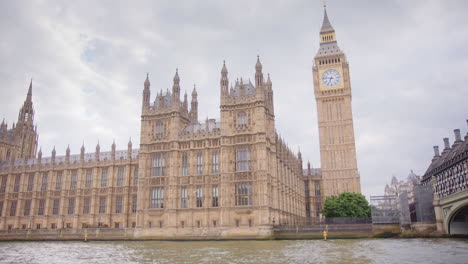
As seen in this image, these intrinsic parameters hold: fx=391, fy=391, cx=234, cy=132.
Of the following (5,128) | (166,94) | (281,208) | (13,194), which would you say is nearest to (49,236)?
(13,194)

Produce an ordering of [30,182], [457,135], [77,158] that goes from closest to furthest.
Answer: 1. [30,182]
2. [77,158]
3. [457,135]

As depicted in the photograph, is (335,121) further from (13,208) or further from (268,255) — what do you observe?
(13,208)

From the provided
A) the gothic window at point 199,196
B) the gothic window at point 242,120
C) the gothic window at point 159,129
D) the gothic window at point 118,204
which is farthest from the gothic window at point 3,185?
the gothic window at point 242,120

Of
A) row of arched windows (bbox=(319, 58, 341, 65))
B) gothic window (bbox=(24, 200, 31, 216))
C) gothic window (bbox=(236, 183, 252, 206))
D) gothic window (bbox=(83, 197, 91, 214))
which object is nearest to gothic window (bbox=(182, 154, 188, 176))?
gothic window (bbox=(236, 183, 252, 206))

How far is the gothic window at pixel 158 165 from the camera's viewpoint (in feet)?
246

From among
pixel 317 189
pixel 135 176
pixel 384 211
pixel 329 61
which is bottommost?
pixel 384 211

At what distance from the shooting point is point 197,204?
2788 inches

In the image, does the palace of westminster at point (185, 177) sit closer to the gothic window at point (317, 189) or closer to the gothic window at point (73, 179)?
the gothic window at point (73, 179)

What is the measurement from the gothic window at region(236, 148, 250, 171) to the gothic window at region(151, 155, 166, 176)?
14.9 meters

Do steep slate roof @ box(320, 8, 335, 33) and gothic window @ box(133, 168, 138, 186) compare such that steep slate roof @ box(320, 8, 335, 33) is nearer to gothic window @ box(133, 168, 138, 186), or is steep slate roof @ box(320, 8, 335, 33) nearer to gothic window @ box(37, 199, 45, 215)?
gothic window @ box(133, 168, 138, 186)

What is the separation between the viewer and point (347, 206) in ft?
263

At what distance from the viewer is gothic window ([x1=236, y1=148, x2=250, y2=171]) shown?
230 feet

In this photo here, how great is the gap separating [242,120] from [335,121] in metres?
49.0

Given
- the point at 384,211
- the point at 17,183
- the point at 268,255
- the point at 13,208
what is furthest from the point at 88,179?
the point at 268,255
